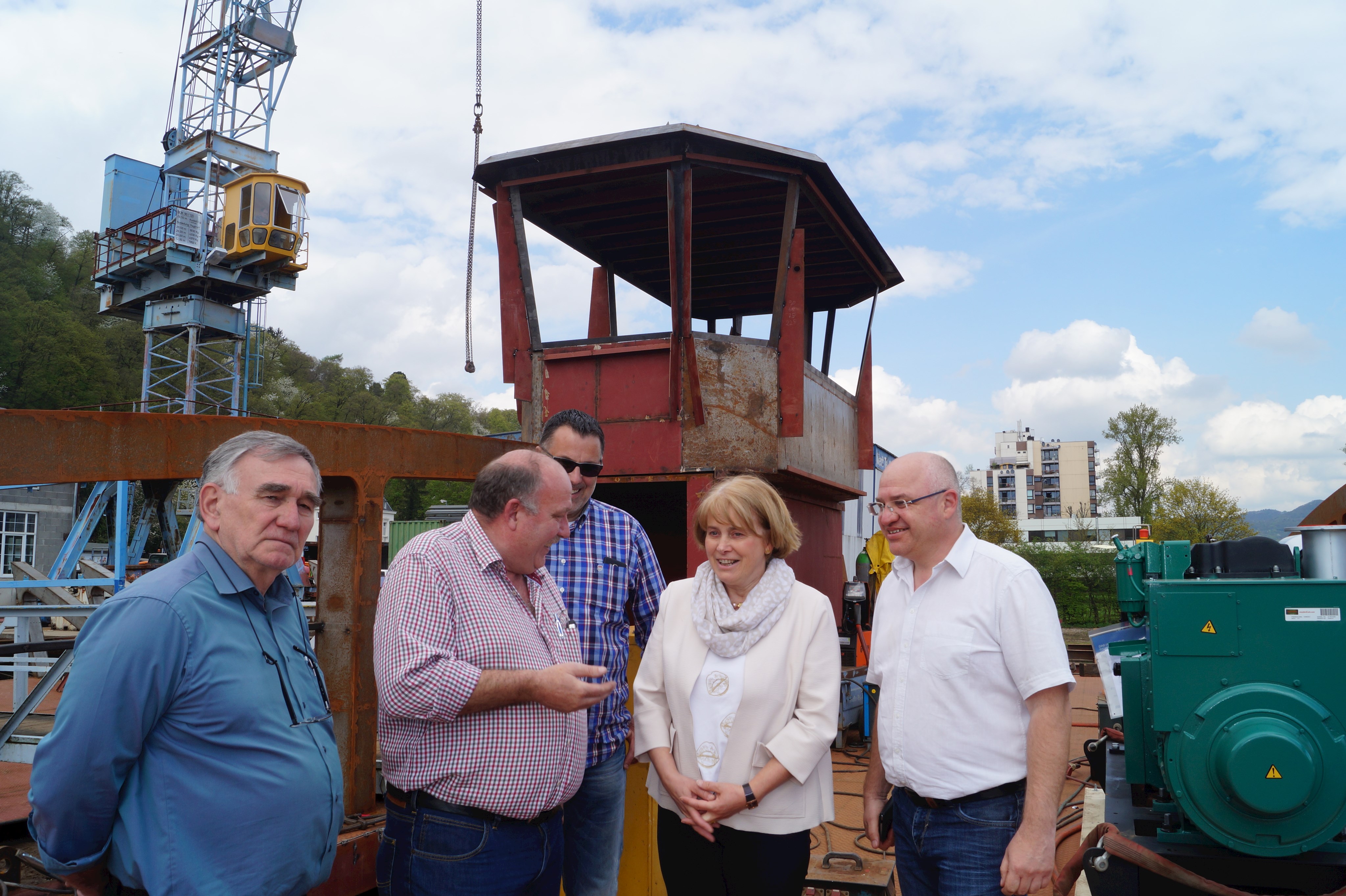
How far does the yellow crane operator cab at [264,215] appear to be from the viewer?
109ft

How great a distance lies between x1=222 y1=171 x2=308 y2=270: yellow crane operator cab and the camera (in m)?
Answer: 33.1

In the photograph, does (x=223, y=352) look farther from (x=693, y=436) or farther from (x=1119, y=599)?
(x=1119, y=599)

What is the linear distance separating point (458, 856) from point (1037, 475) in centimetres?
14896

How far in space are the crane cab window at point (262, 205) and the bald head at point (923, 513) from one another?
35.7 metres

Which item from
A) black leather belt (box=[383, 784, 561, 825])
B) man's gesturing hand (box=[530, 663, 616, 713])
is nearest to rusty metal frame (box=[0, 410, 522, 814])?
black leather belt (box=[383, 784, 561, 825])

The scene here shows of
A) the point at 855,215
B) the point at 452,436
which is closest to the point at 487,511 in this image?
the point at 452,436

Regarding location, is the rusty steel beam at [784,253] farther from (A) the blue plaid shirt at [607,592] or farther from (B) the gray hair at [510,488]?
(B) the gray hair at [510,488]

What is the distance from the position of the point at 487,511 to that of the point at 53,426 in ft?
6.40

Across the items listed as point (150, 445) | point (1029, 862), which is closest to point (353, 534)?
point (150, 445)

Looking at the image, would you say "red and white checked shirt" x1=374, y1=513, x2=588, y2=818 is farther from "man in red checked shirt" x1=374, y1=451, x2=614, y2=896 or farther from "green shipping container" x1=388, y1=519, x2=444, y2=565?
"green shipping container" x1=388, y1=519, x2=444, y2=565

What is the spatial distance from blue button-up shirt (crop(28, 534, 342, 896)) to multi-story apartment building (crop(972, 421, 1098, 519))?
132 metres

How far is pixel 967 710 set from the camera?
99.3 inches

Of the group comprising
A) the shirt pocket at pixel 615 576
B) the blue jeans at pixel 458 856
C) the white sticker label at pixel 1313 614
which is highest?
the shirt pocket at pixel 615 576

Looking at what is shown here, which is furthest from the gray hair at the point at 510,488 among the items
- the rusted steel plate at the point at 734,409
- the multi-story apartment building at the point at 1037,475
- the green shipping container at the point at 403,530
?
the multi-story apartment building at the point at 1037,475
